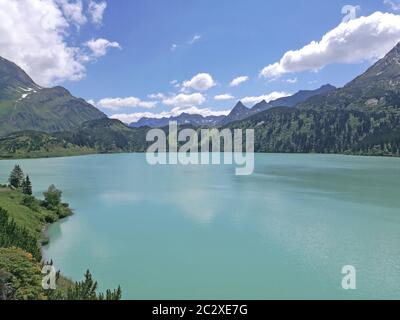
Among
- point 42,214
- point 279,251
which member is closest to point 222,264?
point 279,251

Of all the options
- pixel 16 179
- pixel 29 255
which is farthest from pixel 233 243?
pixel 16 179

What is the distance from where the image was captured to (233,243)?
50531 mm

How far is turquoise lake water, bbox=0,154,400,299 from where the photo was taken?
35.7 m

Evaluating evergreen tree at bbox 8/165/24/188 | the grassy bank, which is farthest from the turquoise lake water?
evergreen tree at bbox 8/165/24/188

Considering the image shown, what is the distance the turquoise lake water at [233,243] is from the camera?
117 ft

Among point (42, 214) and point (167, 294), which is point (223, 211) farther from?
point (167, 294)

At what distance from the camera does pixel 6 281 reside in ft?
84.2

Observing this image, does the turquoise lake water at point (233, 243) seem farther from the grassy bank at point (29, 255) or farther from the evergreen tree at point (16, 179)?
the evergreen tree at point (16, 179)

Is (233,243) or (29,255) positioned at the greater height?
(29,255)

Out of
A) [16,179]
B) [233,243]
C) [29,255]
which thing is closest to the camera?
[29,255]

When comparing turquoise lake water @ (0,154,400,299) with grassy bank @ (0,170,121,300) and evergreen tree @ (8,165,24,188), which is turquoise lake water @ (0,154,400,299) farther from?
evergreen tree @ (8,165,24,188)

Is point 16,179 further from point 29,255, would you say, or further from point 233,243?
point 29,255
